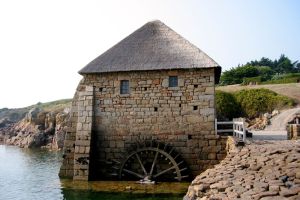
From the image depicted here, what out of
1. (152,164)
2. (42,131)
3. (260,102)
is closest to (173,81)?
(152,164)

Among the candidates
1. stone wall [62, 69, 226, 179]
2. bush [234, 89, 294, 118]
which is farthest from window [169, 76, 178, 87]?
bush [234, 89, 294, 118]

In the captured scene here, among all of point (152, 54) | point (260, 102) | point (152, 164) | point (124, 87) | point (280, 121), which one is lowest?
point (152, 164)

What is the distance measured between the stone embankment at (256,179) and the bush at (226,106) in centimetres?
2238

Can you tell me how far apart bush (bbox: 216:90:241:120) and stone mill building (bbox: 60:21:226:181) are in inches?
660

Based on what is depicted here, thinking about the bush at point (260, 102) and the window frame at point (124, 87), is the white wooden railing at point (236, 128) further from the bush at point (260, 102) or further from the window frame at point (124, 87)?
the bush at point (260, 102)

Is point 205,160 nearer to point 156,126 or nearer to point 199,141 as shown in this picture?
point 199,141

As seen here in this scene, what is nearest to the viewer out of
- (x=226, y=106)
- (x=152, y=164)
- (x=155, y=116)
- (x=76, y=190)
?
(x=76, y=190)

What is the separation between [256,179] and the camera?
757cm

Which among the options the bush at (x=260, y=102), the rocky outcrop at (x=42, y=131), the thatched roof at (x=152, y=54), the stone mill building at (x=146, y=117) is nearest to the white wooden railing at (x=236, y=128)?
the stone mill building at (x=146, y=117)

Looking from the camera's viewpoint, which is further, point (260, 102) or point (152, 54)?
point (260, 102)

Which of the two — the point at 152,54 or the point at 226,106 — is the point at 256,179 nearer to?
the point at 152,54

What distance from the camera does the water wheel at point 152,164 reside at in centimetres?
1508

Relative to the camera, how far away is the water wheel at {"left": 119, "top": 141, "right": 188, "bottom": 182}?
15078 millimetres

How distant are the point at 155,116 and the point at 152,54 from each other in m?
2.74
